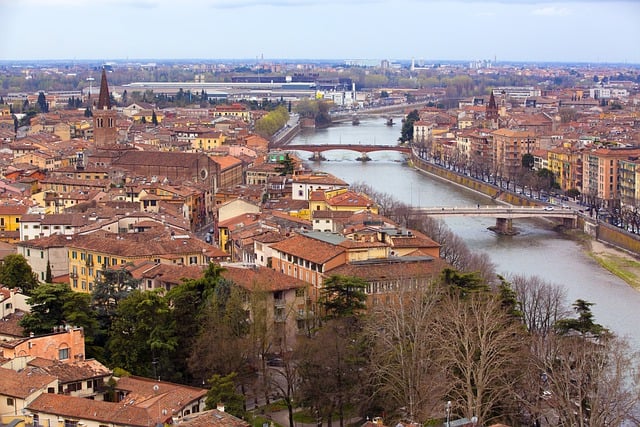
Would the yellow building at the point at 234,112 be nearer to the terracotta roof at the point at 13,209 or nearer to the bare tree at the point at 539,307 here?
Result: the terracotta roof at the point at 13,209

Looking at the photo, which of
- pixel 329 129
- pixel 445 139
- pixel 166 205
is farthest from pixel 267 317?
pixel 329 129

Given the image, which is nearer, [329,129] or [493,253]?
[493,253]

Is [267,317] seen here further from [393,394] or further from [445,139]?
[445,139]

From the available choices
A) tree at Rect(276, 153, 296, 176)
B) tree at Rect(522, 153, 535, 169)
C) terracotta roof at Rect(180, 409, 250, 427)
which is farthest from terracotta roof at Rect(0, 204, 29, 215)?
tree at Rect(522, 153, 535, 169)

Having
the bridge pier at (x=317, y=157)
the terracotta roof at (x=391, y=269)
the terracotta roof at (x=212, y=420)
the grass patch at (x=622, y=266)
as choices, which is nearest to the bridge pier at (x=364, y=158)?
the bridge pier at (x=317, y=157)

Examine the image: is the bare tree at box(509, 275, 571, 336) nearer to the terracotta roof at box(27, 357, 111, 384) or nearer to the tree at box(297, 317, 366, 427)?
the tree at box(297, 317, 366, 427)

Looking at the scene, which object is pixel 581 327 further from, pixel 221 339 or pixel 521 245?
pixel 521 245
